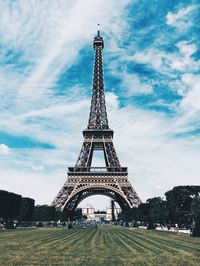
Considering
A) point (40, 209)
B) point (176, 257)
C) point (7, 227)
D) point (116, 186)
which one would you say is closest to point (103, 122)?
point (116, 186)

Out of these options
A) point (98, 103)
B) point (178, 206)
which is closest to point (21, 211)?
point (98, 103)

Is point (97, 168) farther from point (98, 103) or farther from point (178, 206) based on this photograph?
point (178, 206)

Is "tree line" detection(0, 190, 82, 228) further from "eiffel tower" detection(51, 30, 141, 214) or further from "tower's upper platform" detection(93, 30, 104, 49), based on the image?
"tower's upper platform" detection(93, 30, 104, 49)

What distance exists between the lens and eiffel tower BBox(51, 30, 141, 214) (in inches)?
3561

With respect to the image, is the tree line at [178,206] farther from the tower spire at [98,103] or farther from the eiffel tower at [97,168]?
the tower spire at [98,103]

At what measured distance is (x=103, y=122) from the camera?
100 meters

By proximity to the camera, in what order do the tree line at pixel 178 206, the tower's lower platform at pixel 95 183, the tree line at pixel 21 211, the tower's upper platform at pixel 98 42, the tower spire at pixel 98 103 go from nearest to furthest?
the tree line at pixel 178 206
the tree line at pixel 21 211
the tower's lower platform at pixel 95 183
the tower spire at pixel 98 103
the tower's upper platform at pixel 98 42

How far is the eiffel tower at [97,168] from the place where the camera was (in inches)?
3561

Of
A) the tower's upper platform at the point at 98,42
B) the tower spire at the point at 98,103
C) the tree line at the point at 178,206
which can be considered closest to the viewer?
the tree line at the point at 178,206

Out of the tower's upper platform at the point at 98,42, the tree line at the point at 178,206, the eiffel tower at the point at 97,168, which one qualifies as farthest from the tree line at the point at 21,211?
the tower's upper platform at the point at 98,42

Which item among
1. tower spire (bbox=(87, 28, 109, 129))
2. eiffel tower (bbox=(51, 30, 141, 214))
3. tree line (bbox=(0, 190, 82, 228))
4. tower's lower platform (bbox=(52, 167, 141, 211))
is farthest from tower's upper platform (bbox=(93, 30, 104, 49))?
tree line (bbox=(0, 190, 82, 228))

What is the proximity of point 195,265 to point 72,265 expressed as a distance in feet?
17.5

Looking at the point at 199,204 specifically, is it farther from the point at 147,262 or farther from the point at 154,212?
the point at 147,262

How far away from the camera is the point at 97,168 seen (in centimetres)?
9694
